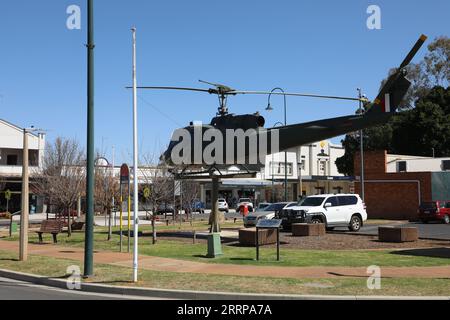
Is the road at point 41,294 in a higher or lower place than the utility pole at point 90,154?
lower

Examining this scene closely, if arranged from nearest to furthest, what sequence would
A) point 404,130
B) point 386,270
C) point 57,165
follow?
point 386,270 → point 57,165 → point 404,130

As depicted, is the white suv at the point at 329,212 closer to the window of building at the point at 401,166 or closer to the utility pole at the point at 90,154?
the utility pole at the point at 90,154

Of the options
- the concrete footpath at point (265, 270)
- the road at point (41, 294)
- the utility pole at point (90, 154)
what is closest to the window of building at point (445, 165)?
the concrete footpath at point (265, 270)

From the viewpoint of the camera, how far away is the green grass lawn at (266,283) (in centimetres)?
1067

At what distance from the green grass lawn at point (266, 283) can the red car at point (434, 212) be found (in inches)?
1101

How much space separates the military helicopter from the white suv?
3.23m

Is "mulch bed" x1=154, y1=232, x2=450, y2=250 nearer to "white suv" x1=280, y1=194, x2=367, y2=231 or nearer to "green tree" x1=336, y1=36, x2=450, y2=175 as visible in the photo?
"white suv" x1=280, y1=194, x2=367, y2=231

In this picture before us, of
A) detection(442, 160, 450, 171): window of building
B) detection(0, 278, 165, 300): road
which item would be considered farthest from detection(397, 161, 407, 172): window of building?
detection(0, 278, 165, 300): road

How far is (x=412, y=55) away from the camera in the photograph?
20.7 meters

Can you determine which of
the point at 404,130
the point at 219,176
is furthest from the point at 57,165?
the point at 404,130

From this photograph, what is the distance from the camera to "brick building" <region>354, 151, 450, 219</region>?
43500mm
